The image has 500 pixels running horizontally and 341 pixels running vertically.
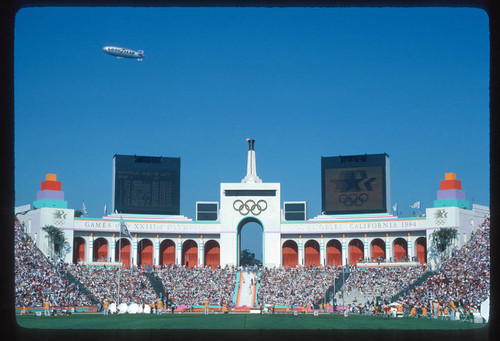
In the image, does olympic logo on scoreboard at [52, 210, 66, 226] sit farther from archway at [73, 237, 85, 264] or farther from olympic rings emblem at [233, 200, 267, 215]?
olympic rings emblem at [233, 200, 267, 215]

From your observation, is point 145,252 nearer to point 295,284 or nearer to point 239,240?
point 239,240

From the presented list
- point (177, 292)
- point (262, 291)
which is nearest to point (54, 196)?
point (177, 292)

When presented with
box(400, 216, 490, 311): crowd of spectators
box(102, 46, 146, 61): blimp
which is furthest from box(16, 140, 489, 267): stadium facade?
box(102, 46, 146, 61): blimp

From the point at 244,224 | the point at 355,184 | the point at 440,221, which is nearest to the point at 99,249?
the point at 244,224

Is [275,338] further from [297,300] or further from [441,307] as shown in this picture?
[297,300]

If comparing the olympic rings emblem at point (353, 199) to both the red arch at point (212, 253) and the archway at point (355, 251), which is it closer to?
the archway at point (355, 251)
